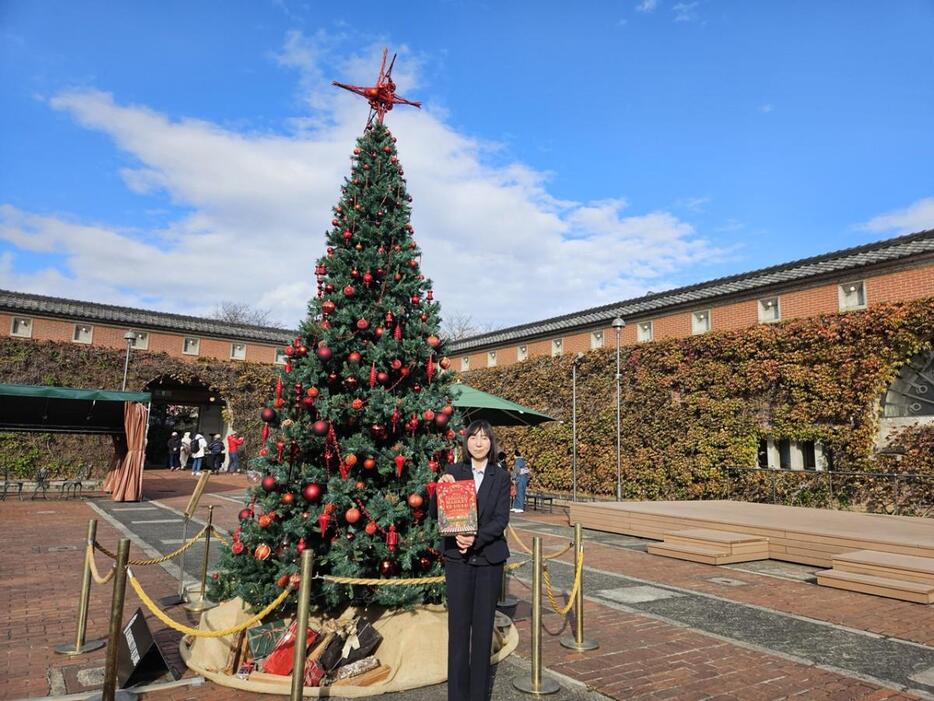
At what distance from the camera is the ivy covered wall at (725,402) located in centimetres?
1493

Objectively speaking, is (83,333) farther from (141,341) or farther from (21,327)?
(141,341)

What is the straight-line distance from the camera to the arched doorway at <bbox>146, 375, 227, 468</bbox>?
3141 centimetres

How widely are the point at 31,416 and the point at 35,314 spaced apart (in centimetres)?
1160

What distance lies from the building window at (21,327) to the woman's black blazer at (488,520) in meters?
29.4

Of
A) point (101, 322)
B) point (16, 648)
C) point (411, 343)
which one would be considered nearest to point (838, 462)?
point (411, 343)

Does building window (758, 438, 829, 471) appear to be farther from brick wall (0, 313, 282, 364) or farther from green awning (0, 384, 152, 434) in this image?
brick wall (0, 313, 282, 364)

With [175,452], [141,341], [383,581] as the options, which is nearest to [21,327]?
[141,341]

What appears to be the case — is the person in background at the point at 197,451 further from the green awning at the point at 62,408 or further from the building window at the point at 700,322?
the building window at the point at 700,322

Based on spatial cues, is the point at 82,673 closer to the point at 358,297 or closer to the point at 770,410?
the point at 358,297

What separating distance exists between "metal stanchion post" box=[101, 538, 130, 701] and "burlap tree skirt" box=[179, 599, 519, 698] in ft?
2.47

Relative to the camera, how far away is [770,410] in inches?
679

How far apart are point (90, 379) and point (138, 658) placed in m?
26.9

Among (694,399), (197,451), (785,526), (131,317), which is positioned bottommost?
(785,526)

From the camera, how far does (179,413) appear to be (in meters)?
33.0
